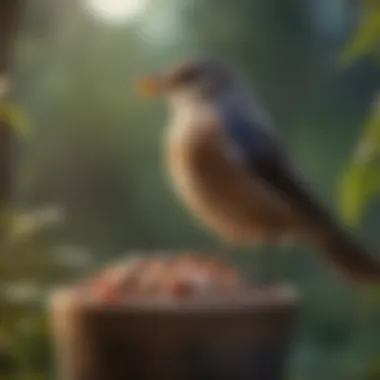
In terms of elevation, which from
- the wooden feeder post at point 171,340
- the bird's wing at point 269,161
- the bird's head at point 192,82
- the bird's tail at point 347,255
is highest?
the bird's head at point 192,82

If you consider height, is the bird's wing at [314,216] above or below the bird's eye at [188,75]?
below

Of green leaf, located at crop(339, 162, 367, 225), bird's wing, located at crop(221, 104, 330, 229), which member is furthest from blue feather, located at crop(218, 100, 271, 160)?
green leaf, located at crop(339, 162, 367, 225)

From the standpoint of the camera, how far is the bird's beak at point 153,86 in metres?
0.99

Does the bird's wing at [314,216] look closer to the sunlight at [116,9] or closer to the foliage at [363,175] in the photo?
the foliage at [363,175]

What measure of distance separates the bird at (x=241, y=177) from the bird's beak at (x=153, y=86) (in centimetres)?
2

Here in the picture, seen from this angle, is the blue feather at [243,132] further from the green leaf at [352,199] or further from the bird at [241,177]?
the green leaf at [352,199]

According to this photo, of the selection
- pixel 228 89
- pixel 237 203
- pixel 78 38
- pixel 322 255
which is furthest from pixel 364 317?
pixel 78 38

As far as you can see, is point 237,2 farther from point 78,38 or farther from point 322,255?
point 322,255

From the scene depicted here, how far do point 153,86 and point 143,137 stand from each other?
0.06 metres

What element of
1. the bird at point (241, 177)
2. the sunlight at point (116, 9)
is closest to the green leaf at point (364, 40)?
the bird at point (241, 177)

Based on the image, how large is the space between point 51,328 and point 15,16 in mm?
380

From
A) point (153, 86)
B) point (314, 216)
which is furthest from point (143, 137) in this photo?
point (314, 216)

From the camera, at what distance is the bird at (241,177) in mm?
959

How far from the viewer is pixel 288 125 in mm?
979
